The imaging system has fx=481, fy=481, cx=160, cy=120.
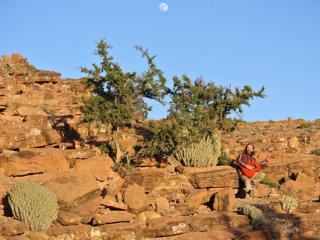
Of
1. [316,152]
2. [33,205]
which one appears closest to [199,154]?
[33,205]

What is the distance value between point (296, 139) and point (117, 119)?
1075 centimetres

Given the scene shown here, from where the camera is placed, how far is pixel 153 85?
15789mm

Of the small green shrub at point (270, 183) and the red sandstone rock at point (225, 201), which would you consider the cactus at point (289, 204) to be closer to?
the red sandstone rock at point (225, 201)

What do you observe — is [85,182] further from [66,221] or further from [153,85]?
[153,85]

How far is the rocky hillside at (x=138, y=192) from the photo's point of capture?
11.2 metres

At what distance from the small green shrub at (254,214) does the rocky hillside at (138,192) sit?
0.08 m

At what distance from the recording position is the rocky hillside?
1116cm

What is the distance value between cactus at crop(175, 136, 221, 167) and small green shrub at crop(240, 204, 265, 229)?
3.34 metres

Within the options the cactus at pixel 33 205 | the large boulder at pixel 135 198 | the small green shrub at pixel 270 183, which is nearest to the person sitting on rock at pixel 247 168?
the small green shrub at pixel 270 183

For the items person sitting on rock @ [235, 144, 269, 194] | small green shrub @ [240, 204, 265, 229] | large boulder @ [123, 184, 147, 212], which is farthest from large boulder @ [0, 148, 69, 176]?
small green shrub @ [240, 204, 265, 229]

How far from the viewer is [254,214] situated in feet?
39.0

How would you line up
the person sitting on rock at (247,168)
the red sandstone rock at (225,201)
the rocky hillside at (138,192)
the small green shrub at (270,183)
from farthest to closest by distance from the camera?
the small green shrub at (270,183) → the person sitting on rock at (247,168) → the red sandstone rock at (225,201) → the rocky hillside at (138,192)

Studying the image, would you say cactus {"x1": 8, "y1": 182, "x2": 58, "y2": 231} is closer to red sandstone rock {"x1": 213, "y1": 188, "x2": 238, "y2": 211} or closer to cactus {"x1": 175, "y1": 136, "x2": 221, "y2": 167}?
red sandstone rock {"x1": 213, "y1": 188, "x2": 238, "y2": 211}

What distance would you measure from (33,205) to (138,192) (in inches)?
111
